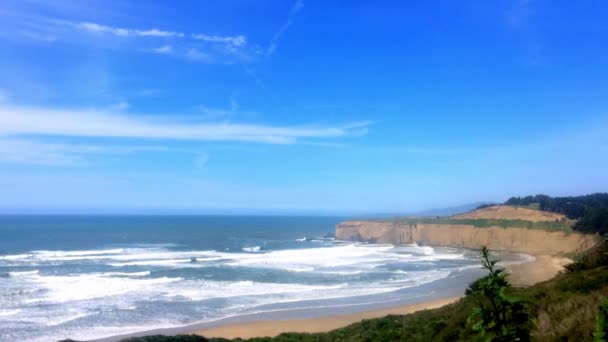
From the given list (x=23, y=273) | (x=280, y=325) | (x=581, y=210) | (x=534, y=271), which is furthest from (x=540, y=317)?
(x=581, y=210)

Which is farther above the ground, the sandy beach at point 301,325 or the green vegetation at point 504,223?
the green vegetation at point 504,223

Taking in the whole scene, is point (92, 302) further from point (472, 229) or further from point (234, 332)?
point (472, 229)

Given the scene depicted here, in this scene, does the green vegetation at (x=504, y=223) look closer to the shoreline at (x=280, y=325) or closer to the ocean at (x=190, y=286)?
the ocean at (x=190, y=286)

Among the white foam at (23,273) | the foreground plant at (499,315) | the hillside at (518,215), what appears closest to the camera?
the foreground plant at (499,315)

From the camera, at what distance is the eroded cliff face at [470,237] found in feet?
213

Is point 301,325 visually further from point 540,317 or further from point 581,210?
point 581,210

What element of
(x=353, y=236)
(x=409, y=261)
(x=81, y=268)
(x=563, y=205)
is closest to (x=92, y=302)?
(x=81, y=268)

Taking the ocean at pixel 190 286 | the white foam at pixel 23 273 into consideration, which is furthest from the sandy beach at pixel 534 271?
the white foam at pixel 23 273

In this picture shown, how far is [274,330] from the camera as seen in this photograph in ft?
79.9

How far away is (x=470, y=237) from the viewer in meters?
80.6

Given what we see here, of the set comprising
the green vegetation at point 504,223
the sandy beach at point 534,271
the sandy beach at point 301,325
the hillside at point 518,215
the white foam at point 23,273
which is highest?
the hillside at point 518,215

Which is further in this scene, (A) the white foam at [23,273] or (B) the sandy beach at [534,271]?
(A) the white foam at [23,273]

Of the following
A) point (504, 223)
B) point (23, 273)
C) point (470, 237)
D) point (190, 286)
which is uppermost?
point (504, 223)

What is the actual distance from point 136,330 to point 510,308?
23.5m
